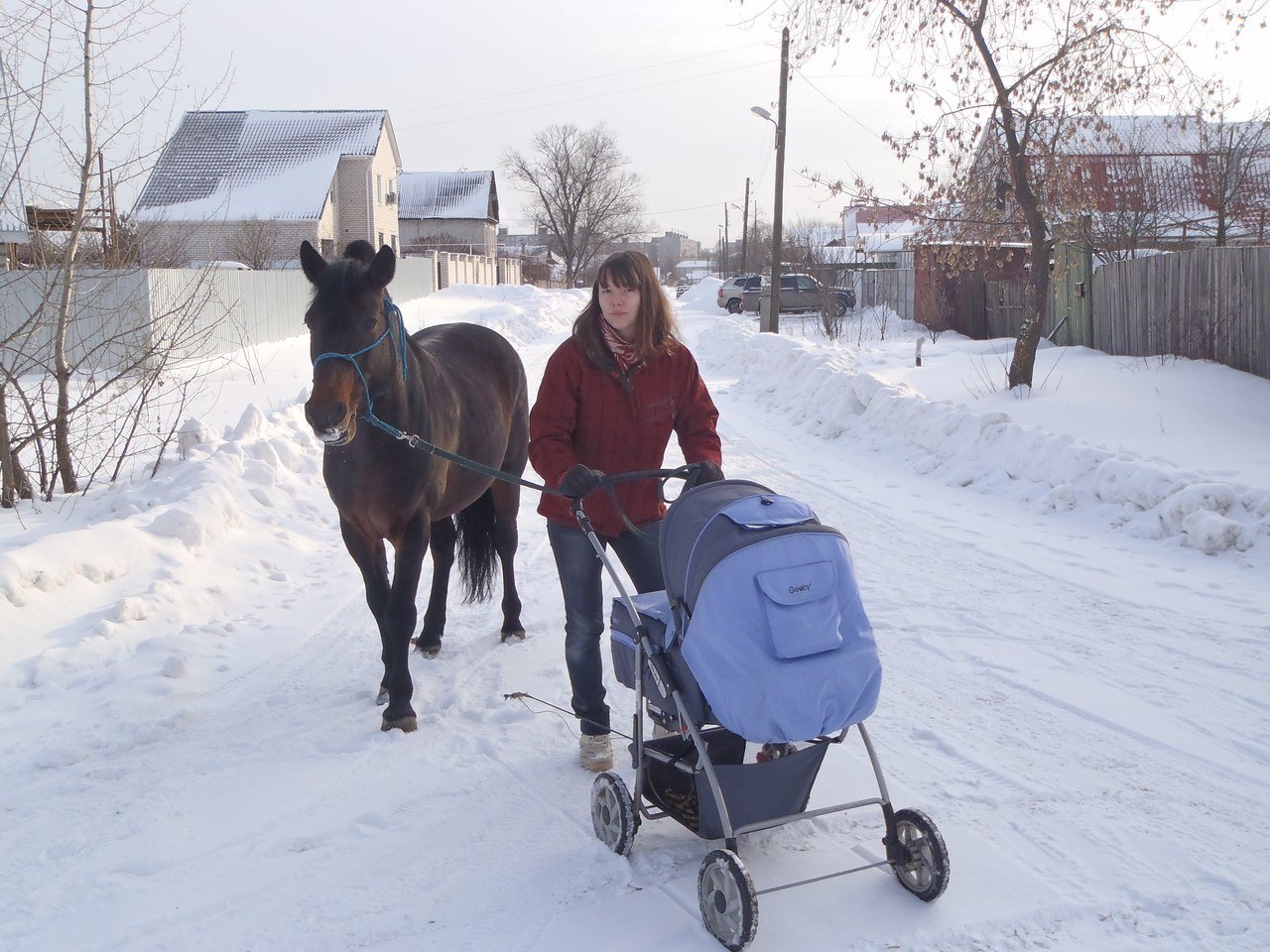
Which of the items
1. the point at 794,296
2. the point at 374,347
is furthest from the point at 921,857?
the point at 794,296

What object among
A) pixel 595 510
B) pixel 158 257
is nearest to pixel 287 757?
pixel 595 510

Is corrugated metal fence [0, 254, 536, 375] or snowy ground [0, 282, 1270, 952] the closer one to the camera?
snowy ground [0, 282, 1270, 952]

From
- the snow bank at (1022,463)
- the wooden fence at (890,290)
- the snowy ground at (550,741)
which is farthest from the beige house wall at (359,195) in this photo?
the snowy ground at (550,741)

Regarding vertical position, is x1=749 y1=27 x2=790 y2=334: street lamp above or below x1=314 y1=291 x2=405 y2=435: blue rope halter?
above

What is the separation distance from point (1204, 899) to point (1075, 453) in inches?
245

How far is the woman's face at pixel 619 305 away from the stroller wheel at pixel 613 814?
5.52 feet

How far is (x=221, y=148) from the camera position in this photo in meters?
43.9

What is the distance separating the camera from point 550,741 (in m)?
4.41

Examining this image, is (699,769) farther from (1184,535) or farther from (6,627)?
(1184,535)

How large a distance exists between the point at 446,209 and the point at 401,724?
6839cm

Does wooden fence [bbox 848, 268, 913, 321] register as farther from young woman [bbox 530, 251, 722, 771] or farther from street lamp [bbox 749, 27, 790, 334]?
young woman [bbox 530, 251, 722, 771]

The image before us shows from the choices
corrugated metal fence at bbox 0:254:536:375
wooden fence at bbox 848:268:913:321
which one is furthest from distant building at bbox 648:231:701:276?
corrugated metal fence at bbox 0:254:536:375

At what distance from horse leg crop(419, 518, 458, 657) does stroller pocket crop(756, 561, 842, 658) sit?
3097mm

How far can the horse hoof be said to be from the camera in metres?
4.50
